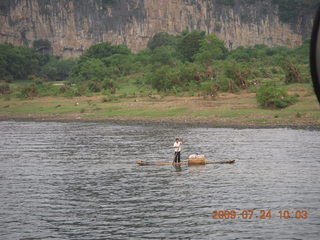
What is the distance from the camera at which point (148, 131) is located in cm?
4094

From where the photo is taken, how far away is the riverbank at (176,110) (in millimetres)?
42344

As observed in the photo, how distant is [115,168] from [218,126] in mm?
18444

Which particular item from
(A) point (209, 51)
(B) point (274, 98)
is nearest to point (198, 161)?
(B) point (274, 98)

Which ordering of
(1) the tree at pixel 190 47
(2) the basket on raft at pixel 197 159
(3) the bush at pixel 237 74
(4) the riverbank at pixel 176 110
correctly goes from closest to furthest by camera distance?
(2) the basket on raft at pixel 197 159, (4) the riverbank at pixel 176 110, (3) the bush at pixel 237 74, (1) the tree at pixel 190 47

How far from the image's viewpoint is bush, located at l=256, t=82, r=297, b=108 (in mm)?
44312

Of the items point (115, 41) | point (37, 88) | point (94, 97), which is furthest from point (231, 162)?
point (115, 41)

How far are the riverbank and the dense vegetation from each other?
1.54m

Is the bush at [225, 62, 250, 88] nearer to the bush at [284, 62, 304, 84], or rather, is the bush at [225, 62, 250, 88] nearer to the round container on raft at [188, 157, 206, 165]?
the bush at [284, 62, 304, 84]

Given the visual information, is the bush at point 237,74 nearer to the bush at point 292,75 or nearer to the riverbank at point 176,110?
the riverbank at point 176,110

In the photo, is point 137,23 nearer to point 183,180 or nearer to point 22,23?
point 22,23

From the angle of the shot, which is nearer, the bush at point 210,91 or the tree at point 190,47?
the bush at point 210,91
